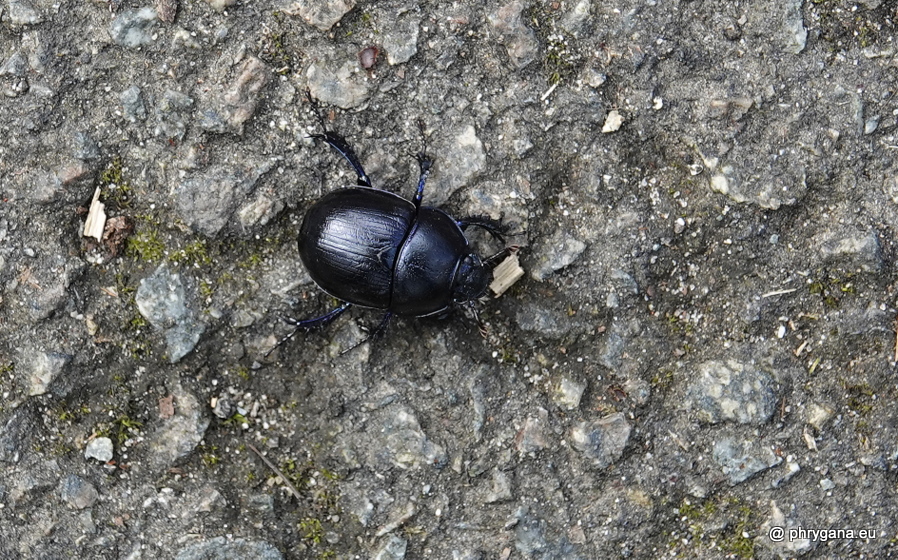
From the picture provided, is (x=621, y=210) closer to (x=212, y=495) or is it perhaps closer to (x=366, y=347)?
(x=366, y=347)

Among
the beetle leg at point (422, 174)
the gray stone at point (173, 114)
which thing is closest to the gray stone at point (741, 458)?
the beetle leg at point (422, 174)

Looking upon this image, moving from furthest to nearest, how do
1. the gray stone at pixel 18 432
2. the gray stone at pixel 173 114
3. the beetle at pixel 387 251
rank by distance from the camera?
the gray stone at pixel 173 114, the gray stone at pixel 18 432, the beetle at pixel 387 251

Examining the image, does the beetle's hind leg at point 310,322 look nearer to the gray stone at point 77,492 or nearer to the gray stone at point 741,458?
the gray stone at point 77,492

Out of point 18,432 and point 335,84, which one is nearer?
point 18,432

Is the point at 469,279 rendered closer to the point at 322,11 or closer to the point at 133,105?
the point at 322,11

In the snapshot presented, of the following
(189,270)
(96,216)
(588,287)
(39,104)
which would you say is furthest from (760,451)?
(39,104)

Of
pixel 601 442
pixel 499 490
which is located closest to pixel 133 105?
pixel 499 490

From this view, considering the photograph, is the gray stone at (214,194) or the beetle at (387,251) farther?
the gray stone at (214,194)
